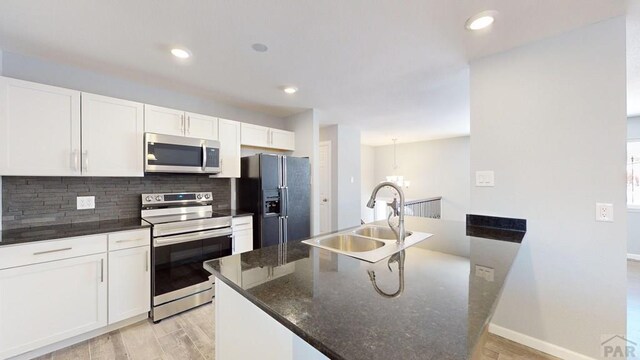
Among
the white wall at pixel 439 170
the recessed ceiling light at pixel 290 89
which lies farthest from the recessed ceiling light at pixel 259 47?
the white wall at pixel 439 170

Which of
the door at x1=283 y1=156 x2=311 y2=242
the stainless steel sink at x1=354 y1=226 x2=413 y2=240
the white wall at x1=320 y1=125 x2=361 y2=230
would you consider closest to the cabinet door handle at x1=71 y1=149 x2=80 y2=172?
the door at x1=283 y1=156 x2=311 y2=242

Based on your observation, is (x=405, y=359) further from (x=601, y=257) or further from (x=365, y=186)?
(x=365, y=186)

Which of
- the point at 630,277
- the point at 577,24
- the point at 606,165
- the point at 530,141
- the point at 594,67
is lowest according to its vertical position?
the point at 630,277

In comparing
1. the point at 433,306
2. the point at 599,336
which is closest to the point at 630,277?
the point at 599,336

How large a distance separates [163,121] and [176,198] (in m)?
0.87

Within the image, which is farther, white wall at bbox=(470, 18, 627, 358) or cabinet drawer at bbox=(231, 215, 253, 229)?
cabinet drawer at bbox=(231, 215, 253, 229)

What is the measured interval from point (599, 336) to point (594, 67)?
5.96ft

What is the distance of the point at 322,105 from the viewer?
3541 mm

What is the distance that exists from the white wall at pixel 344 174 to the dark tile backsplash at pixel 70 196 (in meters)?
2.76

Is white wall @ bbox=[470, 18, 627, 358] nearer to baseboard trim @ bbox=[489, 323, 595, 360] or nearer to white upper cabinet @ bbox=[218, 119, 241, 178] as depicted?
baseboard trim @ bbox=[489, 323, 595, 360]

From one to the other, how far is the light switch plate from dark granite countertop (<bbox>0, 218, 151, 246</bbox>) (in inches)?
117

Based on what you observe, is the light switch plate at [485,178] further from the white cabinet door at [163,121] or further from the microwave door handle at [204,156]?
the white cabinet door at [163,121]

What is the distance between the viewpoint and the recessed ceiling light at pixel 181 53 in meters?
2.03

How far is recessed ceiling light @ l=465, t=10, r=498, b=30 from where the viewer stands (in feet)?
5.21
